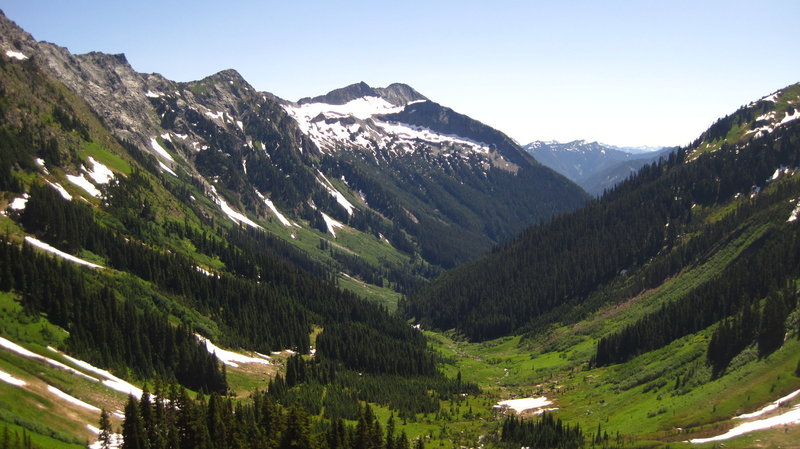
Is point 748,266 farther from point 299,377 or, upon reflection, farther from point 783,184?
point 299,377

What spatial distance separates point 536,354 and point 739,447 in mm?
103635

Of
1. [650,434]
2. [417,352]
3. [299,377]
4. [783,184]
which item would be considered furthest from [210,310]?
[783,184]

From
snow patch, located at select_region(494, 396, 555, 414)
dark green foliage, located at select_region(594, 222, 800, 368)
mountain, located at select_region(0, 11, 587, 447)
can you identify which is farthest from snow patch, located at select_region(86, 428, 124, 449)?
dark green foliage, located at select_region(594, 222, 800, 368)

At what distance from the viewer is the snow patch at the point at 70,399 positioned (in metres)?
63.6

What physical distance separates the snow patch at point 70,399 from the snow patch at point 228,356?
130 feet

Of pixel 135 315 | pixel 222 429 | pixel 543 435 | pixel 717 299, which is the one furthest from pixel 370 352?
pixel 717 299

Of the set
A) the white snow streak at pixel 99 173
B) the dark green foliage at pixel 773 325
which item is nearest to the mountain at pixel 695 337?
the dark green foliage at pixel 773 325

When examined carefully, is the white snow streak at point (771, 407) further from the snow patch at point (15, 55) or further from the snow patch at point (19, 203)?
the snow patch at point (15, 55)

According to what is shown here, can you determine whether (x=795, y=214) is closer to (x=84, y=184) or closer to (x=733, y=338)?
(x=733, y=338)

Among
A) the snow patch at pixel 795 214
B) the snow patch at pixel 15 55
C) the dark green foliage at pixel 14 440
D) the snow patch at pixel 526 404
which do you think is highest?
the snow patch at pixel 15 55

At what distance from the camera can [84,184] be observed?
15162 cm

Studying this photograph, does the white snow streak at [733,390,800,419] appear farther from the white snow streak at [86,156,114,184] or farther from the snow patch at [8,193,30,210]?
the white snow streak at [86,156,114,184]

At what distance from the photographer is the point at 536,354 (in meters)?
170

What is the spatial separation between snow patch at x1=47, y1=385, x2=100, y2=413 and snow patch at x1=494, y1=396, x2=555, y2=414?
78020mm
